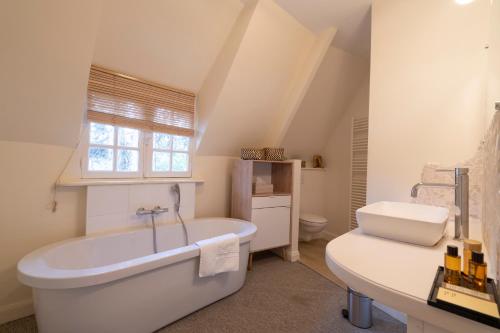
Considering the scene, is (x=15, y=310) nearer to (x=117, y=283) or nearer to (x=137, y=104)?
(x=117, y=283)

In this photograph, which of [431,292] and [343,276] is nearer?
[431,292]

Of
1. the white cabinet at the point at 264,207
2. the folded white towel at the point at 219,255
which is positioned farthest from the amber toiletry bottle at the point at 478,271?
the white cabinet at the point at 264,207

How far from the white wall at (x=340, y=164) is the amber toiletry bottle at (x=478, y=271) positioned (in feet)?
9.76

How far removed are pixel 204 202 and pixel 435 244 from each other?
2.31 m

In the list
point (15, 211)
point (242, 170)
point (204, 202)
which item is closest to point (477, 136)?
point (242, 170)

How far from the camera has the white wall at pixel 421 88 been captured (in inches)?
57.4

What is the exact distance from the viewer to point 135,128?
2268 millimetres

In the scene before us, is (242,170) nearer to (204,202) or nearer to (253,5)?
(204,202)

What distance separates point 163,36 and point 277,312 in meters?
2.60

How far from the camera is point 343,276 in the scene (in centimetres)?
77

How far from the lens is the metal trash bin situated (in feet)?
5.59

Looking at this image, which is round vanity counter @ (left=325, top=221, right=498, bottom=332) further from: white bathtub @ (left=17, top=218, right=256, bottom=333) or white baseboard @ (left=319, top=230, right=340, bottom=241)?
white baseboard @ (left=319, top=230, right=340, bottom=241)

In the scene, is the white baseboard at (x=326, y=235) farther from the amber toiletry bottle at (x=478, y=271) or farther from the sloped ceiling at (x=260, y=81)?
the amber toiletry bottle at (x=478, y=271)

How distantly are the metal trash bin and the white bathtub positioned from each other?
0.96 m
